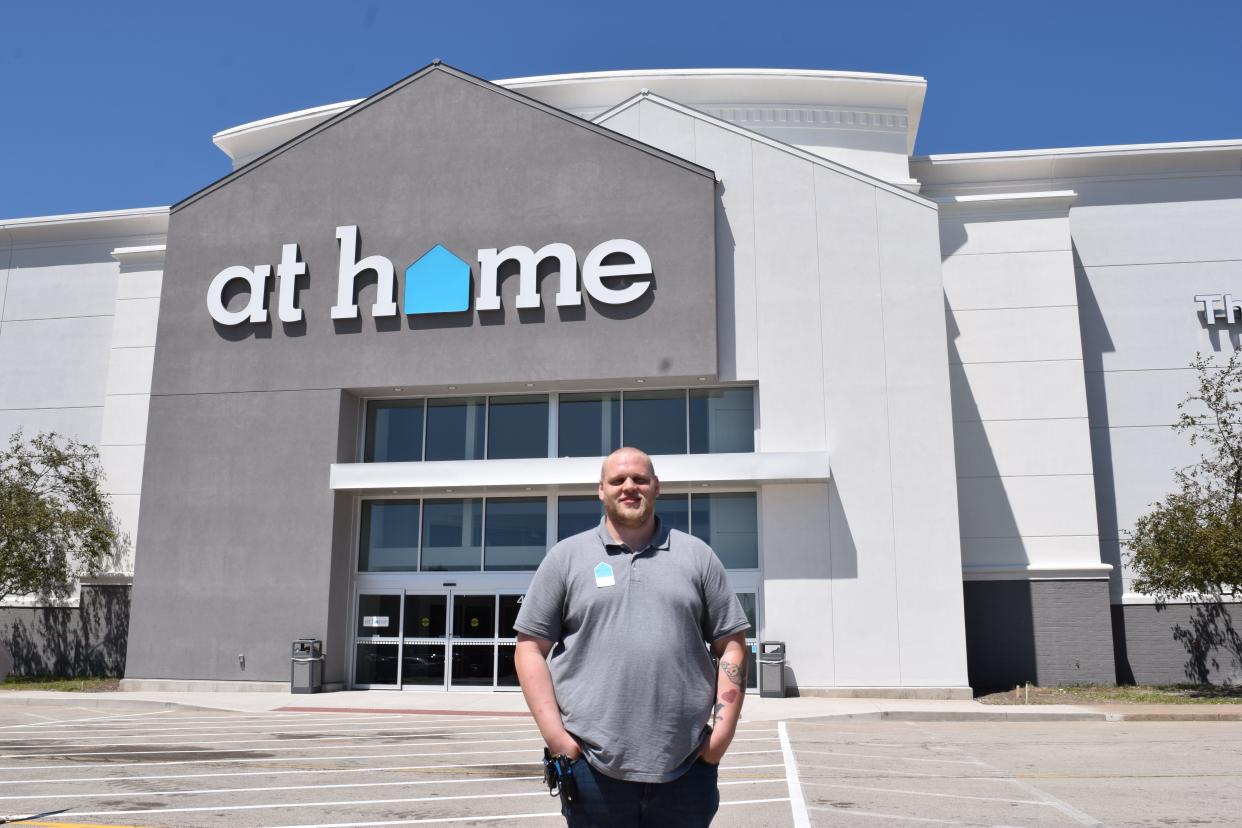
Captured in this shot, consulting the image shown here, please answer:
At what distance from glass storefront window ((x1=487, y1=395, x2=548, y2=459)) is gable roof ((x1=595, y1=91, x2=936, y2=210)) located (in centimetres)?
686

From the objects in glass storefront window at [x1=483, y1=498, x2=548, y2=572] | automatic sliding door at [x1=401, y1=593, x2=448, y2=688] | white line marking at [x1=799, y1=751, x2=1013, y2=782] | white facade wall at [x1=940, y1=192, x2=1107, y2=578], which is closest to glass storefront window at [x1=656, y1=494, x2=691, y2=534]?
Answer: glass storefront window at [x1=483, y1=498, x2=548, y2=572]

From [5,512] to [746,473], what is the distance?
58.0 ft

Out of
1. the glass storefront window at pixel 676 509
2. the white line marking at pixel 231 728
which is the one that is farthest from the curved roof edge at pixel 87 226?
the white line marking at pixel 231 728

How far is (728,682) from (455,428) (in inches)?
788

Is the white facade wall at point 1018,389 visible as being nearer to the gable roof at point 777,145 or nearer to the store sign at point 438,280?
the gable roof at point 777,145

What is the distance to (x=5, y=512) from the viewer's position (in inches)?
988

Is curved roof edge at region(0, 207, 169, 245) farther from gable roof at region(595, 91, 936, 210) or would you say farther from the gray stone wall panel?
gable roof at region(595, 91, 936, 210)

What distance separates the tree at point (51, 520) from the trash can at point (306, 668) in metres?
7.81

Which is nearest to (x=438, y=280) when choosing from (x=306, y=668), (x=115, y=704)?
(x=306, y=668)

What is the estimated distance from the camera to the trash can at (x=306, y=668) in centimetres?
2145

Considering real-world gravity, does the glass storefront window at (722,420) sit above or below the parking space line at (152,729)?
above

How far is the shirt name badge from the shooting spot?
3.85 metres

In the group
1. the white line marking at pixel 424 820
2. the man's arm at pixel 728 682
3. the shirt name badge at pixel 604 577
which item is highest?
the shirt name badge at pixel 604 577

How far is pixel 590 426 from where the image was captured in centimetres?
2294
